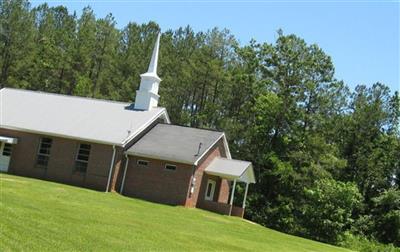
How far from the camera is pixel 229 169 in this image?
3538cm

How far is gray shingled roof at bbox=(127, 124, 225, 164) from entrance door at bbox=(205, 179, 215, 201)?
2.82 metres

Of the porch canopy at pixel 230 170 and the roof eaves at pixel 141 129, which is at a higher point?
the roof eaves at pixel 141 129

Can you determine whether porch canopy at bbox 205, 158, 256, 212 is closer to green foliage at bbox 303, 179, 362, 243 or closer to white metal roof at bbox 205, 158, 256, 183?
white metal roof at bbox 205, 158, 256, 183

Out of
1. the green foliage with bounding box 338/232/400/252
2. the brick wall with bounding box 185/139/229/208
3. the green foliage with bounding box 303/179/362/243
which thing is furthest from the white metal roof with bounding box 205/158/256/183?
the green foliage with bounding box 338/232/400/252

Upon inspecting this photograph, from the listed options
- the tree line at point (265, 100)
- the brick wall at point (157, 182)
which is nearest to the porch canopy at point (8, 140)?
the brick wall at point (157, 182)

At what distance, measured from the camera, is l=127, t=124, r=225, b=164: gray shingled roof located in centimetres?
3355

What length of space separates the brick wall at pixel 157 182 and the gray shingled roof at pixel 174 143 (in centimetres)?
52

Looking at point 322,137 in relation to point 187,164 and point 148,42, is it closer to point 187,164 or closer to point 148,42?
point 187,164

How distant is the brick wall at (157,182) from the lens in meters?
33.3

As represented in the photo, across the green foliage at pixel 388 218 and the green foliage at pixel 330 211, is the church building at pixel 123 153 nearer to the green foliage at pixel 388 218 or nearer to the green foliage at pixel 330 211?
the green foliage at pixel 330 211

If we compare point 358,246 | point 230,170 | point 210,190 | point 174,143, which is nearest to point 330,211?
point 358,246

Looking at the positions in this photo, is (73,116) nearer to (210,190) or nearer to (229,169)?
(210,190)

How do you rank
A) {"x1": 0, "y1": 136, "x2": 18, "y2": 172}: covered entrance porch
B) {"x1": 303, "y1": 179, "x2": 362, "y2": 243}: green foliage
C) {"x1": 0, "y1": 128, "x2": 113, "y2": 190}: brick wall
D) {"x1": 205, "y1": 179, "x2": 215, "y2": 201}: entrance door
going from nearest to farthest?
{"x1": 0, "y1": 128, "x2": 113, "y2": 190}: brick wall
{"x1": 0, "y1": 136, "x2": 18, "y2": 172}: covered entrance porch
{"x1": 205, "y1": 179, "x2": 215, "y2": 201}: entrance door
{"x1": 303, "y1": 179, "x2": 362, "y2": 243}: green foliage

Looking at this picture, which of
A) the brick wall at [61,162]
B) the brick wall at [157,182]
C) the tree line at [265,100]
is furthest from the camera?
the tree line at [265,100]
